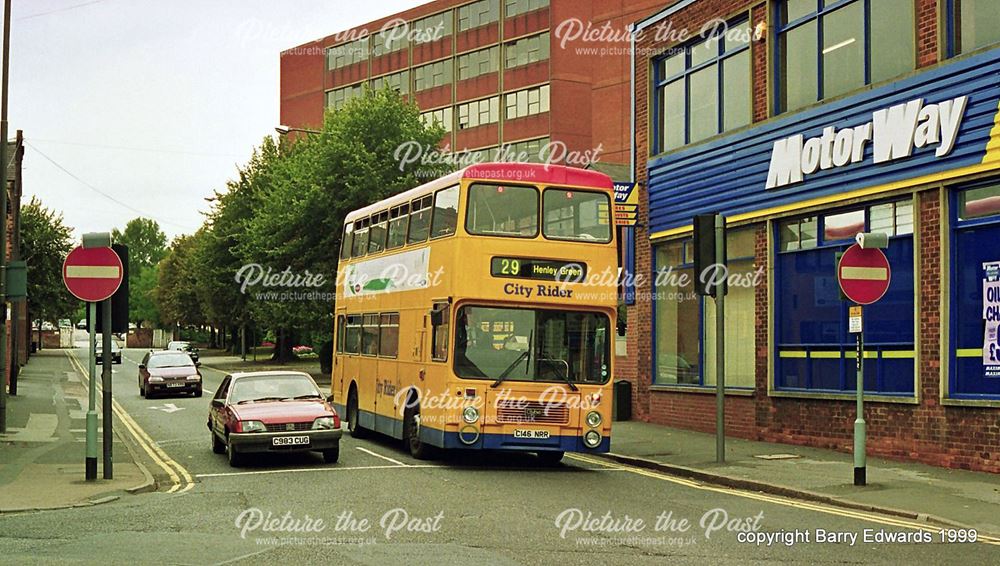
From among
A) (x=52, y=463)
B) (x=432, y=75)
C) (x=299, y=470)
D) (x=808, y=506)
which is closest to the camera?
(x=808, y=506)

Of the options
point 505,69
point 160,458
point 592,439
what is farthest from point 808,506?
point 505,69

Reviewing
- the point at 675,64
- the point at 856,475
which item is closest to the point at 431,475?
the point at 856,475

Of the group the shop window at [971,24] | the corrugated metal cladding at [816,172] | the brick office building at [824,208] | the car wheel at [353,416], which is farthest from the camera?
the car wheel at [353,416]

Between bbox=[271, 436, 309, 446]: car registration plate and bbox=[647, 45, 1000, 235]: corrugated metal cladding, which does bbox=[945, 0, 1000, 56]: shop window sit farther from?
bbox=[271, 436, 309, 446]: car registration plate

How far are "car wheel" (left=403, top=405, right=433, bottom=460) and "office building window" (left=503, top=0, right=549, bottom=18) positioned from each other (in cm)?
5357

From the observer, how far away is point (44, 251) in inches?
2354

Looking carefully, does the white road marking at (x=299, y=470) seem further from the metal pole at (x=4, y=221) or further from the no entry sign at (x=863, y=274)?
the metal pole at (x=4, y=221)

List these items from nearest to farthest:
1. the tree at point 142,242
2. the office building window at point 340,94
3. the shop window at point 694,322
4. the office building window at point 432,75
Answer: the shop window at point 694,322 < the office building window at point 432,75 < the office building window at point 340,94 < the tree at point 142,242

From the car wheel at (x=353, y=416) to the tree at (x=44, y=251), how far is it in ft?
131

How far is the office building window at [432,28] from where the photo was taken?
2972 inches

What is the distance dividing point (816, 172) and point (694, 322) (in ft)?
17.3

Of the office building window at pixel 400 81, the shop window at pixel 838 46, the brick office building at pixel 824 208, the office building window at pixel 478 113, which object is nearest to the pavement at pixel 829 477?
the brick office building at pixel 824 208

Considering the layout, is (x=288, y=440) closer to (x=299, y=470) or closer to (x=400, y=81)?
(x=299, y=470)

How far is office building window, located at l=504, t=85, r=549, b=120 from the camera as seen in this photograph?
6862cm
